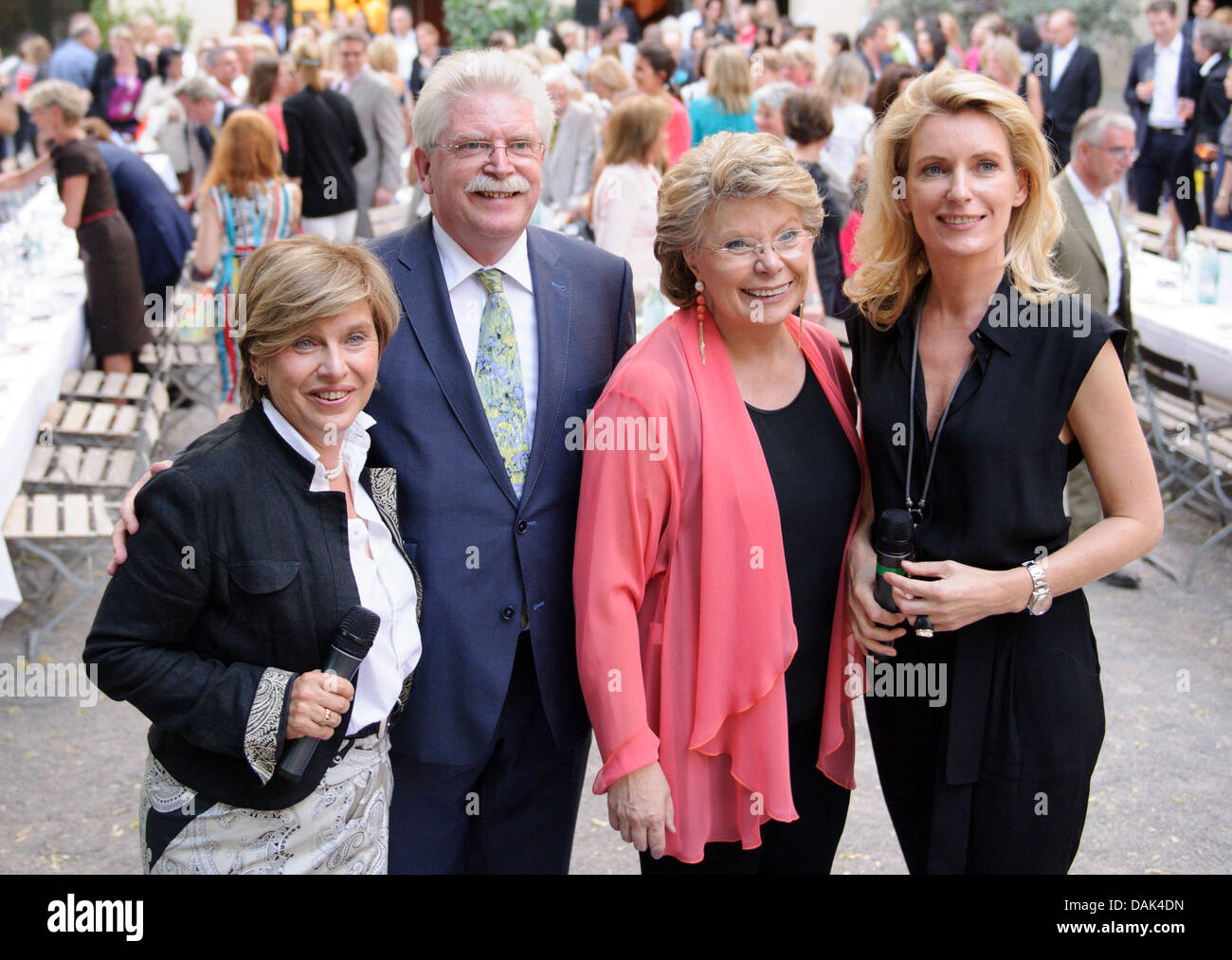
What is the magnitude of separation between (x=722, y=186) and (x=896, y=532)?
70 cm

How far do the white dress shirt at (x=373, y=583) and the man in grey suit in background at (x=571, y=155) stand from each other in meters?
6.84

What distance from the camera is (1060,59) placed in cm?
1145

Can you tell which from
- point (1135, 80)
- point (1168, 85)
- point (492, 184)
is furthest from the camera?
point (1135, 80)

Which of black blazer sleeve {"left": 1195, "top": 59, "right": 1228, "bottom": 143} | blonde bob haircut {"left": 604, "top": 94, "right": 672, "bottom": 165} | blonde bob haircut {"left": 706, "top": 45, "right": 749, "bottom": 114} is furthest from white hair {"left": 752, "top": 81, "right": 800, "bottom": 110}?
black blazer sleeve {"left": 1195, "top": 59, "right": 1228, "bottom": 143}

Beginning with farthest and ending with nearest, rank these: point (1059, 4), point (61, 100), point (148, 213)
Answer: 1. point (1059, 4)
2. point (148, 213)
3. point (61, 100)

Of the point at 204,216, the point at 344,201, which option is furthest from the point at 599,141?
the point at 204,216

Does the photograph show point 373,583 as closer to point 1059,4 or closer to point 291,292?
point 291,292

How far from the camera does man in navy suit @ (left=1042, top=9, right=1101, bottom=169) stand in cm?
1133

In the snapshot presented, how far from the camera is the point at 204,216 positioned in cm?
701

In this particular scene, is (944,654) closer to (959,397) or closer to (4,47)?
(959,397)

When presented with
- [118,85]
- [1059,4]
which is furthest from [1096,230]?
[1059,4]

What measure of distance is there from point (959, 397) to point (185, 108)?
31.2 ft
